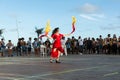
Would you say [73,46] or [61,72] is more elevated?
[73,46]

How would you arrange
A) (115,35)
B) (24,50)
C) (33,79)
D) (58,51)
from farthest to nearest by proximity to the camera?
(24,50) < (115,35) < (58,51) < (33,79)

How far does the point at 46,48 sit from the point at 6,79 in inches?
998

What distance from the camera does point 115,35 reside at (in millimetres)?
36656

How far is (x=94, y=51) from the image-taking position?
130 feet

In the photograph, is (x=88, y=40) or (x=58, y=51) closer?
(x=58, y=51)

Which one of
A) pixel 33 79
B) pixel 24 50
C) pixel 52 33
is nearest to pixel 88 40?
pixel 24 50

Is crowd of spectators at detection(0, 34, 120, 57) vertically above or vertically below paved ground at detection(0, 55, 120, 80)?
above

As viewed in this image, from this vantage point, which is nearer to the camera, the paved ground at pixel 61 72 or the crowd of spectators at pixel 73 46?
the paved ground at pixel 61 72

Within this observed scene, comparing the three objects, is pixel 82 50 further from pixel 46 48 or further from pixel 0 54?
pixel 0 54

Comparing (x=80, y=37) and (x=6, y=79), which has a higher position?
(x=80, y=37)

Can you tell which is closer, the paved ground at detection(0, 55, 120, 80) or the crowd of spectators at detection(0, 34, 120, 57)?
the paved ground at detection(0, 55, 120, 80)

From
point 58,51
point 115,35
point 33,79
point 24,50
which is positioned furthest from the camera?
point 24,50

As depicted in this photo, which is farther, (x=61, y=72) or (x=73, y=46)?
(x=73, y=46)

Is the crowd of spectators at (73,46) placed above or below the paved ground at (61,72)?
above
